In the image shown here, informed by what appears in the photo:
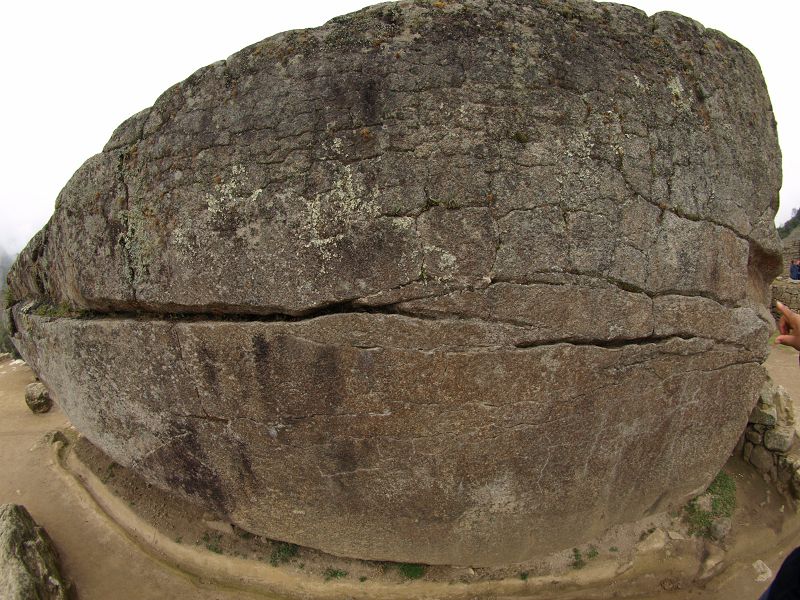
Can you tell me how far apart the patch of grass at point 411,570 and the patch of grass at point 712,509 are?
2.26 meters

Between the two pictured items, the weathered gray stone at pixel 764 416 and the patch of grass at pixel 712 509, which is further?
the weathered gray stone at pixel 764 416

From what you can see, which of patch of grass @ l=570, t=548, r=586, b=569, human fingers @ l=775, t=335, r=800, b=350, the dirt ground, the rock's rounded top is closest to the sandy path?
the dirt ground

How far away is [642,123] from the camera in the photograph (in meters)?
2.65

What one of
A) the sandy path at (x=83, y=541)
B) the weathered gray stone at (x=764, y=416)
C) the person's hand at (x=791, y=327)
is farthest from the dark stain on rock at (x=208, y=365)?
the weathered gray stone at (x=764, y=416)

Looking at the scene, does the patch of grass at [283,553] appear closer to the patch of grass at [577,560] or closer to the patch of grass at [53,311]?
the patch of grass at [577,560]

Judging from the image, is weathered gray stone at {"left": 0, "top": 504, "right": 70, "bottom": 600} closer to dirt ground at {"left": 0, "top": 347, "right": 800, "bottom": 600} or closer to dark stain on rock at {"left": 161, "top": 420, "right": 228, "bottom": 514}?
dirt ground at {"left": 0, "top": 347, "right": 800, "bottom": 600}

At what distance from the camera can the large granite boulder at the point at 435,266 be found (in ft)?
8.13

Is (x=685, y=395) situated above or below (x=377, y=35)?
below

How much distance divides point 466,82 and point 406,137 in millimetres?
459

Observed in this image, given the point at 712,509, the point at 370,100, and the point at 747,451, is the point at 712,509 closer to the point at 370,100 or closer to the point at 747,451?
the point at 747,451

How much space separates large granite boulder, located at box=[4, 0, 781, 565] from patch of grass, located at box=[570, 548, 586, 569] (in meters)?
0.41

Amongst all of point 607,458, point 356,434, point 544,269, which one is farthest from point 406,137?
point 607,458

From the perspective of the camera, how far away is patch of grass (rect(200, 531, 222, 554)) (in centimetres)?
360

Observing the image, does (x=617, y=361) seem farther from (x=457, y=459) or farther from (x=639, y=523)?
(x=639, y=523)
